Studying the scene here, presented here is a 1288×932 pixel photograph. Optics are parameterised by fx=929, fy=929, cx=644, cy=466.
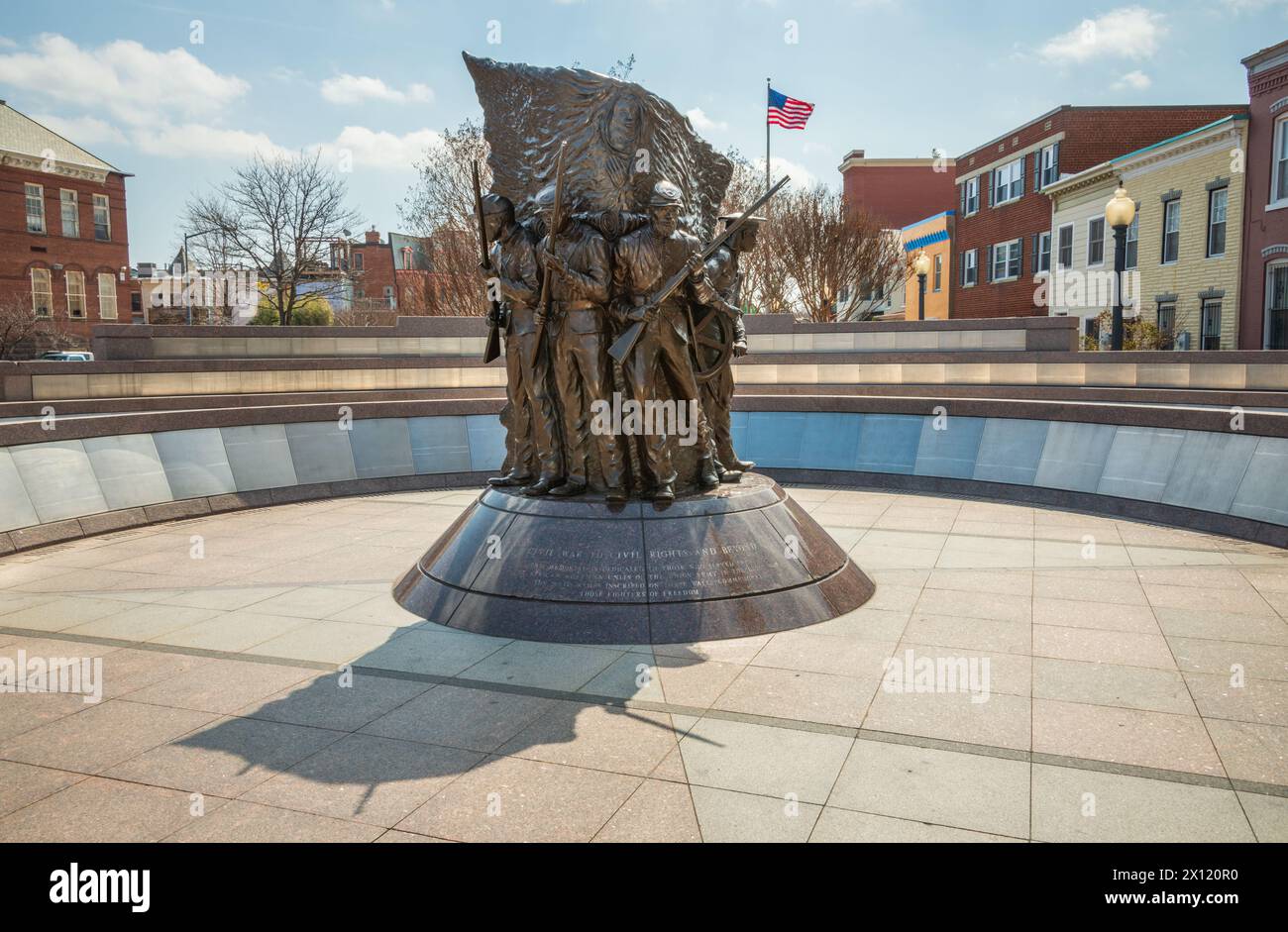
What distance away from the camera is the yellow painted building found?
48.7m

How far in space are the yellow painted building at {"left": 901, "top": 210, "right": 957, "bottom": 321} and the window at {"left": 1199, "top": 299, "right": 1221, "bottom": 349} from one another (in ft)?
59.0

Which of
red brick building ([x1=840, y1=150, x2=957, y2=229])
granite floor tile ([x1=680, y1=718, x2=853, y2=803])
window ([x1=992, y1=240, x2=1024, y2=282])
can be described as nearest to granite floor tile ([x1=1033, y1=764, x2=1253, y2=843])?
granite floor tile ([x1=680, y1=718, x2=853, y2=803])

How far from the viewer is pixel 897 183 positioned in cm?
5972

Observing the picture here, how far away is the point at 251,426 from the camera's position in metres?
14.3

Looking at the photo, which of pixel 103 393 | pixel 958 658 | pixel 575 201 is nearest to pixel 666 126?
pixel 575 201

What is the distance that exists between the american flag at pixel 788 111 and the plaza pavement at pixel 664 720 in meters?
22.2

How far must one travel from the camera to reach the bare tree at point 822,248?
38.5 metres

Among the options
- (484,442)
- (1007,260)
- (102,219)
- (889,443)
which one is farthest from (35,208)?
(889,443)

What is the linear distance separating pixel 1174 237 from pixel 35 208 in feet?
183

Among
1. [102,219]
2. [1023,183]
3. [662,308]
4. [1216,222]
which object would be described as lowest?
[662,308]

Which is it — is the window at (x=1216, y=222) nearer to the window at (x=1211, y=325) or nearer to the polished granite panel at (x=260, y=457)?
the window at (x=1211, y=325)

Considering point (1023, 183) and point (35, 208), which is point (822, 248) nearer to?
point (1023, 183)

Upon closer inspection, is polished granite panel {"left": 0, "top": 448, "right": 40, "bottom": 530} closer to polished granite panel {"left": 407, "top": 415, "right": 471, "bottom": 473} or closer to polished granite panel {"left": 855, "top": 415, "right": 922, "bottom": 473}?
polished granite panel {"left": 407, "top": 415, "right": 471, "bottom": 473}

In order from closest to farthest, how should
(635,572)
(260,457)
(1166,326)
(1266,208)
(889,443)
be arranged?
(635,572), (260,457), (889,443), (1266,208), (1166,326)
